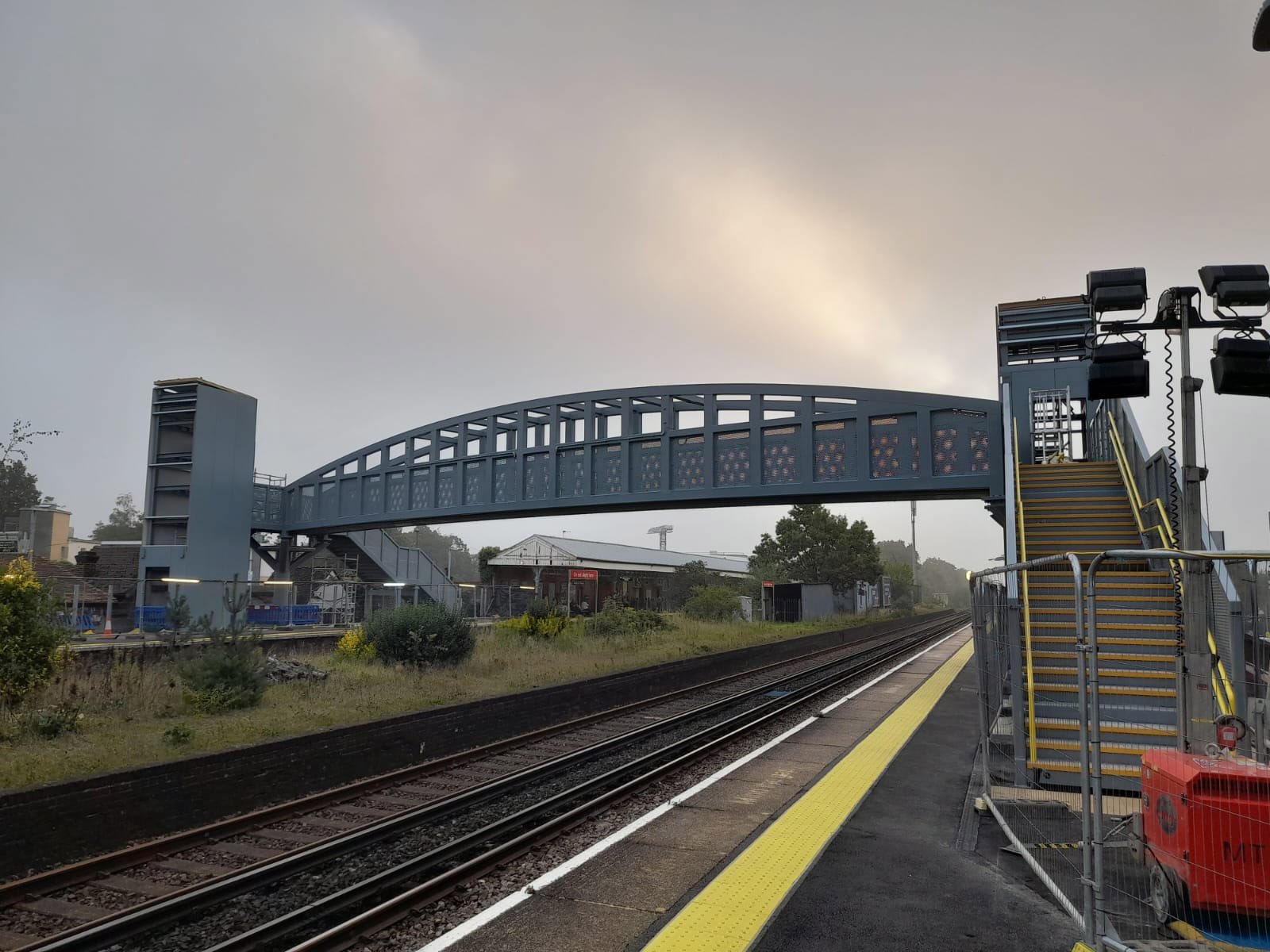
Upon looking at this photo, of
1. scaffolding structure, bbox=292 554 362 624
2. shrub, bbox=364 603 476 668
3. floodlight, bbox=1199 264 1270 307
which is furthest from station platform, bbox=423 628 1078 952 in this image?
scaffolding structure, bbox=292 554 362 624

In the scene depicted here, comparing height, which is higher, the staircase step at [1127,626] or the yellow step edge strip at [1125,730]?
the staircase step at [1127,626]

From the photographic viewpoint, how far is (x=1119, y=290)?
6695 mm

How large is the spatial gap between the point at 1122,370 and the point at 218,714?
12526 millimetres

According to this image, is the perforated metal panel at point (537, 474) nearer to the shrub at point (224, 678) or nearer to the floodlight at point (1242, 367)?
the shrub at point (224, 678)

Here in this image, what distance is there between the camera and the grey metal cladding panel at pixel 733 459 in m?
25.9

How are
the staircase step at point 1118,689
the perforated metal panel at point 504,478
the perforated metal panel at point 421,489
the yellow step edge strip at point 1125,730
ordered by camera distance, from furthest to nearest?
the perforated metal panel at point 421,489 → the perforated metal panel at point 504,478 → the staircase step at point 1118,689 → the yellow step edge strip at point 1125,730

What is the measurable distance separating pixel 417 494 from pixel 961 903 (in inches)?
1240

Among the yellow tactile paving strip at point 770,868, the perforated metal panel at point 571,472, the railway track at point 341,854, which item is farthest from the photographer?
the perforated metal panel at point 571,472

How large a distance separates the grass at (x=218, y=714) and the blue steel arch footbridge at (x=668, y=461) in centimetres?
722

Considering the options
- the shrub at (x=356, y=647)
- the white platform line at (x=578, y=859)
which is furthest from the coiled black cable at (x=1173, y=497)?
the shrub at (x=356, y=647)

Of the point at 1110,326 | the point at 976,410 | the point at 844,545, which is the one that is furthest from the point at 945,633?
the point at 1110,326

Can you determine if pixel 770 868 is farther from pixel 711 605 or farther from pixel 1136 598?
pixel 711 605

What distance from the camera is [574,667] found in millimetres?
18938

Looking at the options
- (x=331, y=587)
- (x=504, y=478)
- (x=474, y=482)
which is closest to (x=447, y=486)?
(x=474, y=482)
